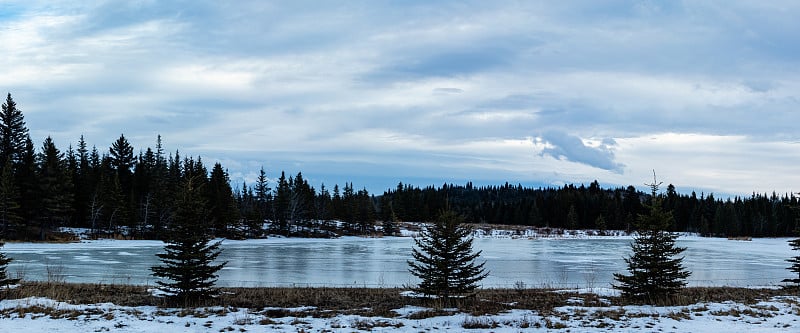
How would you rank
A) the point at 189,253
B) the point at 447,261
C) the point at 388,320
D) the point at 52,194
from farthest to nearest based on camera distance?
the point at 52,194 → the point at 447,261 → the point at 189,253 → the point at 388,320

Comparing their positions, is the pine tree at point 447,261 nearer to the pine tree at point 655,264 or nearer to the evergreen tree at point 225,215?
the pine tree at point 655,264

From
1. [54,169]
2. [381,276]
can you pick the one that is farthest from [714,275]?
[54,169]

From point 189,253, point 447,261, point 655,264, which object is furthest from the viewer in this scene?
point 655,264

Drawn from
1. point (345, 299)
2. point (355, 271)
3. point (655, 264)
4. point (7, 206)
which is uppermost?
point (7, 206)

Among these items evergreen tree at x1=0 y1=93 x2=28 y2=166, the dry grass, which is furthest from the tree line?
the dry grass

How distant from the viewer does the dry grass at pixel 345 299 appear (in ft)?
57.8

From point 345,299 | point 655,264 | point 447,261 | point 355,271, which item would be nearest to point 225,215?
point 355,271

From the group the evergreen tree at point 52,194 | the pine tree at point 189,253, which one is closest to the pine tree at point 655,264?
the pine tree at point 189,253

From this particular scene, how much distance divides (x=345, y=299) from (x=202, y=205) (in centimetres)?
552

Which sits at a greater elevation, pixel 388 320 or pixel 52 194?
pixel 52 194

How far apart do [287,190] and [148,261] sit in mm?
65820

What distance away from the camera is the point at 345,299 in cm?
1986

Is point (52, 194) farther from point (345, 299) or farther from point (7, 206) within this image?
point (345, 299)

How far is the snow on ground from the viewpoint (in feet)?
47.7
